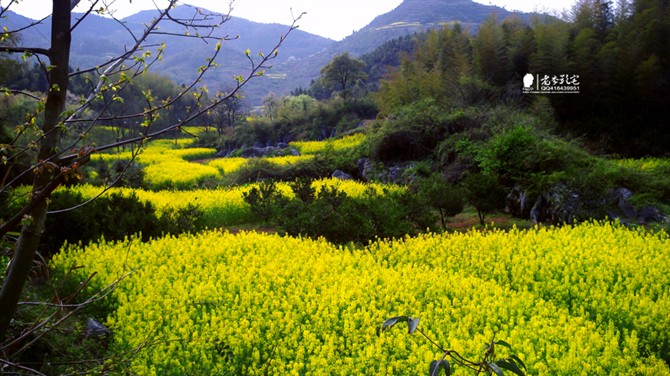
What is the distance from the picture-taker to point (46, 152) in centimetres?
159

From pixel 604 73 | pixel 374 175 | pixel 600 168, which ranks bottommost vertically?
pixel 374 175

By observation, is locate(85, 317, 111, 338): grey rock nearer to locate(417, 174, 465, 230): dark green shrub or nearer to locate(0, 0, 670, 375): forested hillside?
locate(0, 0, 670, 375): forested hillside

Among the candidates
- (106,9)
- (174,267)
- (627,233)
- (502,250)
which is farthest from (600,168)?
(106,9)

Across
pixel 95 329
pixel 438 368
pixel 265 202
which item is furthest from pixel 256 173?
pixel 438 368

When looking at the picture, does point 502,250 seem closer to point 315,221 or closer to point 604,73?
point 315,221

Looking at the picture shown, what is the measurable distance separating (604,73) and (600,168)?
9169 mm

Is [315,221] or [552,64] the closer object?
[315,221]

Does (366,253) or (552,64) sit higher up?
(552,64)

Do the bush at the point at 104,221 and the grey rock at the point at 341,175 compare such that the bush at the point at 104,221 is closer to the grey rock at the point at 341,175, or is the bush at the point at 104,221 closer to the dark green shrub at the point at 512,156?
the dark green shrub at the point at 512,156

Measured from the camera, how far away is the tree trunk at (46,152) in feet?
5.20

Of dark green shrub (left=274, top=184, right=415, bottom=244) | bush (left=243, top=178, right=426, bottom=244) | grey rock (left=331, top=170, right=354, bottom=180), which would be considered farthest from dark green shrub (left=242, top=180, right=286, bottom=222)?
grey rock (left=331, top=170, right=354, bottom=180)

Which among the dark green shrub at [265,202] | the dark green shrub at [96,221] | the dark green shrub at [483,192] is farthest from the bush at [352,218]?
the dark green shrub at [96,221]

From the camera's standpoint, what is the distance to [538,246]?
765cm

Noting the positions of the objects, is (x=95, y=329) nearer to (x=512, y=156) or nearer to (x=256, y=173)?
(x=512, y=156)
